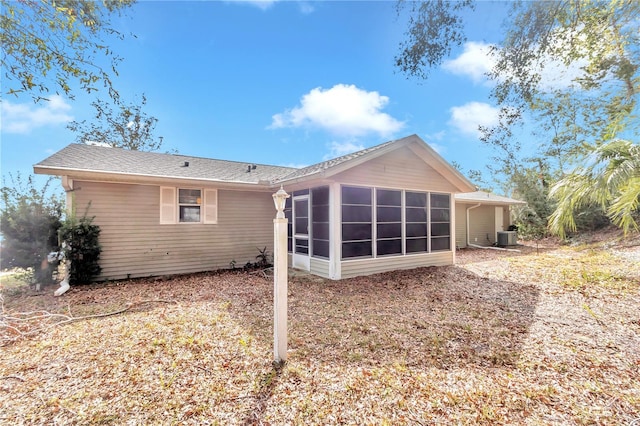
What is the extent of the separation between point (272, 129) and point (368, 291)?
14.3m

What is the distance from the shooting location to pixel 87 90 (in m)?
4.62

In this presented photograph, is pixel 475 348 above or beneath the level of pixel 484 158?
beneath

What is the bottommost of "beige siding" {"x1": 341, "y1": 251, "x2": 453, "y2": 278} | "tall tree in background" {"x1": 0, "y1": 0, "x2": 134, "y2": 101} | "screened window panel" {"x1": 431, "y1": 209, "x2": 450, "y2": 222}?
"beige siding" {"x1": 341, "y1": 251, "x2": 453, "y2": 278}

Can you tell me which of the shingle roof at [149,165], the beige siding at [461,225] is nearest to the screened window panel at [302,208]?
the shingle roof at [149,165]

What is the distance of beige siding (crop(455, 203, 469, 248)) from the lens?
14.3 m

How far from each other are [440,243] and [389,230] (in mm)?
2373

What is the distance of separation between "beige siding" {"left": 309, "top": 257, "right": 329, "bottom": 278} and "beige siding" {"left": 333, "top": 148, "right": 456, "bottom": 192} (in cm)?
214

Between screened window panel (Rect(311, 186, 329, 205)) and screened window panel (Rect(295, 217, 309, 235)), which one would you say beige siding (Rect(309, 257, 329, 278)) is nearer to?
screened window panel (Rect(295, 217, 309, 235))

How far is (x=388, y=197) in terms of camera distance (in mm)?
7902

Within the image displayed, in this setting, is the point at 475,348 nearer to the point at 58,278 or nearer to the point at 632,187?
the point at 632,187

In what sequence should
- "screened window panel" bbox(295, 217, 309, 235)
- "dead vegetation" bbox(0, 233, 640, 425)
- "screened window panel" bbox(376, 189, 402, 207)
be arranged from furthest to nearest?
"screened window panel" bbox(295, 217, 309, 235), "screened window panel" bbox(376, 189, 402, 207), "dead vegetation" bbox(0, 233, 640, 425)

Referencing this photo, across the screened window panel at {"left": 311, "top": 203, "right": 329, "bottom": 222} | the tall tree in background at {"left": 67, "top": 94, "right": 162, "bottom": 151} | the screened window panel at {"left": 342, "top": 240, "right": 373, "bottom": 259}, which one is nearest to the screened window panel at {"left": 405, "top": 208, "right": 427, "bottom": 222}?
the screened window panel at {"left": 342, "top": 240, "right": 373, "bottom": 259}

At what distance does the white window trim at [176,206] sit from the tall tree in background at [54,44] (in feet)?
11.8

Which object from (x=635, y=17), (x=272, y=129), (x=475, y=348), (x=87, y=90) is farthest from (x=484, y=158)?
(x=87, y=90)
